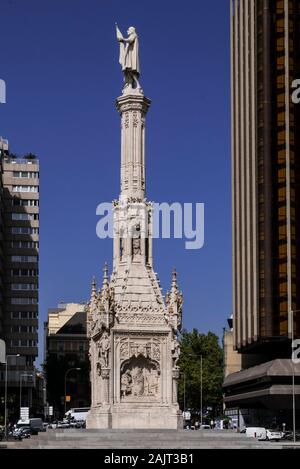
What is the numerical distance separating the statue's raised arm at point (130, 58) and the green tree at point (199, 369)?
285ft

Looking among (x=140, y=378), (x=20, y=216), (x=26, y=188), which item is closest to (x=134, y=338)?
(x=140, y=378)

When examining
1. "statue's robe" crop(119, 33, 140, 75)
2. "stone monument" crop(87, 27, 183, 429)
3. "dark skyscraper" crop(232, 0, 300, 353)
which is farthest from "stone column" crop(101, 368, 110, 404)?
"dark skyscraper" crop(232, 0, 300, 353)

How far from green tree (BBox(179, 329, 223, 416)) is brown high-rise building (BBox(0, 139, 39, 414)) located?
26.0 m

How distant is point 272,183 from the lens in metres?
122

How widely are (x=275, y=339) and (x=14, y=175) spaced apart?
72.7 meters

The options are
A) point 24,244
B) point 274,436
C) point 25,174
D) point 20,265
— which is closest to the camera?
point 274,436

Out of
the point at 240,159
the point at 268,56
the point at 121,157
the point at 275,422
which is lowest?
the point at 275,422

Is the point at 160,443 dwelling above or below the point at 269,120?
below

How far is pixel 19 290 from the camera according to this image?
17462 centimetres

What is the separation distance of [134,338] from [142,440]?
26.6 feet

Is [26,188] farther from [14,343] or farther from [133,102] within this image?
[133,102]
